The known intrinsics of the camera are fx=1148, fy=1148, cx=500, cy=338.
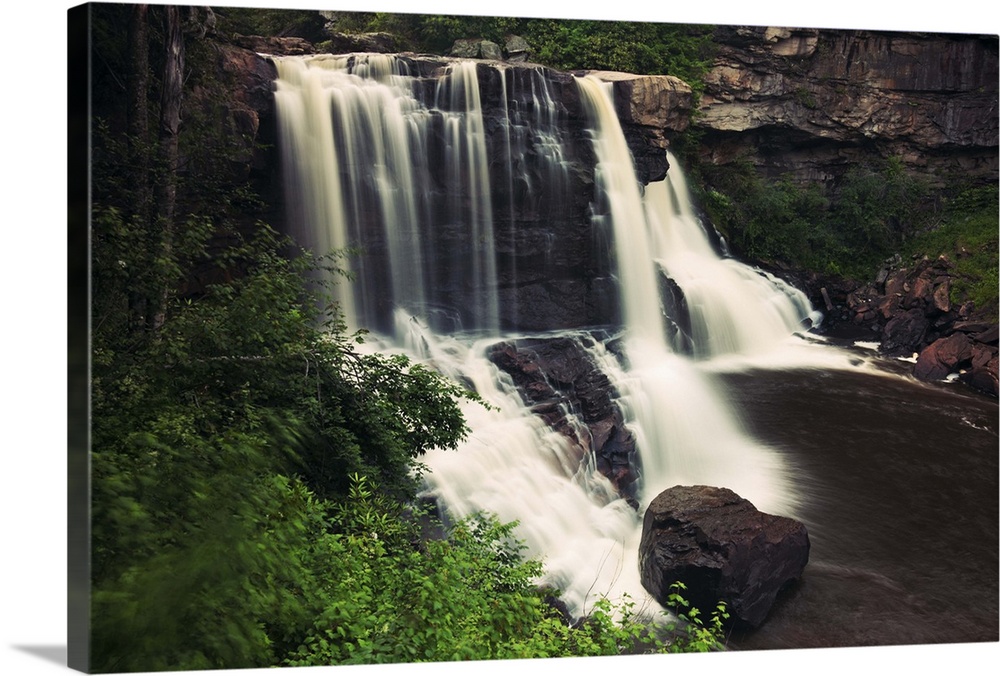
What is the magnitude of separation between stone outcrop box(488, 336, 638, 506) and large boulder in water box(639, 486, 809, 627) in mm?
304

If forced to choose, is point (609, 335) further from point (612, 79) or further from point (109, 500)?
point (109, 500)

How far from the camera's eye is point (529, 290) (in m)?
7.18

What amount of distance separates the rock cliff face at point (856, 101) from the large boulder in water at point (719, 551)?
7.51 feet

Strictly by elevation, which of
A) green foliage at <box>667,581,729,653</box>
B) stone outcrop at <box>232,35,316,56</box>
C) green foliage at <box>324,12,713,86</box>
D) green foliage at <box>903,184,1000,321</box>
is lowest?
green foliage at <box>667,581,729,653</box>

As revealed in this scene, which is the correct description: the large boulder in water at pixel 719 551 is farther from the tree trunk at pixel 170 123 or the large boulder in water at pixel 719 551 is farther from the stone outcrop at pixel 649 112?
the tree trunk at pixel 170 123

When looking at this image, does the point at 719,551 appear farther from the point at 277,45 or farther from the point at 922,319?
the point at 277,45

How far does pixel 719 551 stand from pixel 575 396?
129 cm

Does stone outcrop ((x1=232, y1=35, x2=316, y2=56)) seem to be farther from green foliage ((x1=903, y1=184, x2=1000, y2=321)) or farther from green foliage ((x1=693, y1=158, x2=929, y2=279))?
green foliage ((x1=903, y1=184, x2=1000, y2=321))

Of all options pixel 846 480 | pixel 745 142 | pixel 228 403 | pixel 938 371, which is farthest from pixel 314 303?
pixel 938 371

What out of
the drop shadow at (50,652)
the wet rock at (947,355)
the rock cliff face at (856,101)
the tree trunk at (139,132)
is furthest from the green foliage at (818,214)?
the drop shadow at (50,652)

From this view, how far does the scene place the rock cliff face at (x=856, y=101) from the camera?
7551 millimetres

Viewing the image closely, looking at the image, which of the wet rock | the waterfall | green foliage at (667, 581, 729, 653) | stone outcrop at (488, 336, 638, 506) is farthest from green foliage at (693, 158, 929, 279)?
green foliage at (667, 581, 729, 653)

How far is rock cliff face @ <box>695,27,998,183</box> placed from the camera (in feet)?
24.8

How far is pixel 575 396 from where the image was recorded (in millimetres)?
7203
